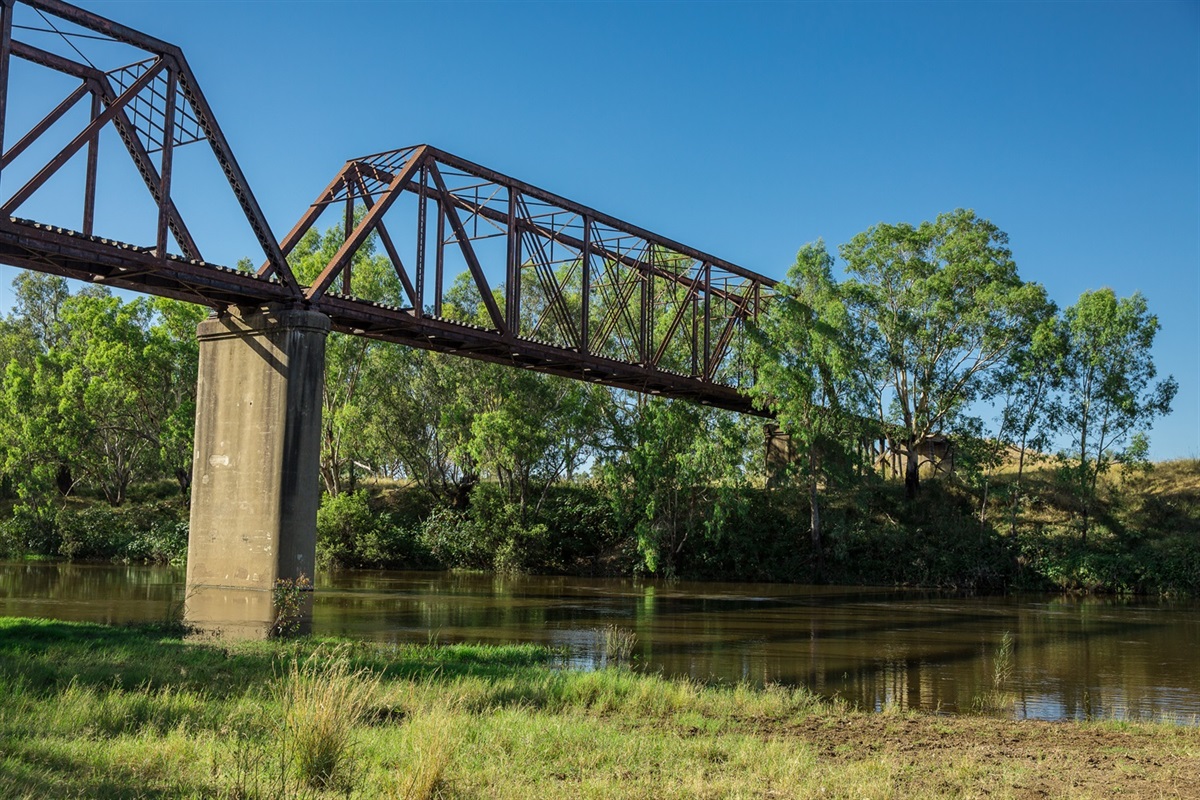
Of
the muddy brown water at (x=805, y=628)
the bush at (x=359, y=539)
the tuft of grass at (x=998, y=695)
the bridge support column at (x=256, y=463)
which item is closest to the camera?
the tuft of grass at (x=998, y=695)

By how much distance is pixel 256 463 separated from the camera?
2631 centimetres

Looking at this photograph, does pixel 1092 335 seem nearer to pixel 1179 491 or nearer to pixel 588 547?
pixel 1179 491

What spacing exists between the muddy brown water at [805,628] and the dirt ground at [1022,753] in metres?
2.56

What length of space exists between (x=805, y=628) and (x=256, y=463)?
629 inches

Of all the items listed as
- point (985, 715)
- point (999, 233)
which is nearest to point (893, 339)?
point (999, 233)

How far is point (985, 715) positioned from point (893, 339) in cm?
3818

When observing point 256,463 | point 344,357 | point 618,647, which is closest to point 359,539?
point 344,357

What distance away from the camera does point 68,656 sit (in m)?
15.7

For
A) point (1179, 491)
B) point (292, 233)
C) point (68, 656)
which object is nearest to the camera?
point (68, 656)

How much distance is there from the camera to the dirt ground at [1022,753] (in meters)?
9.99

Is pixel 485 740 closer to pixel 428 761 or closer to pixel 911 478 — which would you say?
pixel 428 761

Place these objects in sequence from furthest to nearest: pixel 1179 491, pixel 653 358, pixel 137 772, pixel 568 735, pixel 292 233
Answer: pixel 1179 491, pixel 653 358, pixel 292 233, pixel 568 735, pixel 137 772

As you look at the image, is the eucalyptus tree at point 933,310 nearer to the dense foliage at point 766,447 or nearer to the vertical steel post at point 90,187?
the dense foliage at point 766,447

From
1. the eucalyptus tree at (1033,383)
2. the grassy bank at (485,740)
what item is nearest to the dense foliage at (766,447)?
the eucalyptus tree at (1033,383)
